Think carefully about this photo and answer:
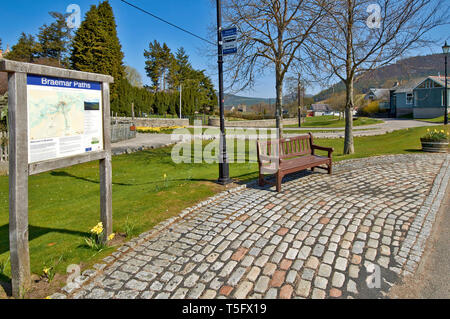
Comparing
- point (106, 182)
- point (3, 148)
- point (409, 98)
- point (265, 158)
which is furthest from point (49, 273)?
point (409, 98)

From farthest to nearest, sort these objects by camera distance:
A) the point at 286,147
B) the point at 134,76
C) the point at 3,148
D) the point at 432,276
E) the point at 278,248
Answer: the point at 134,76 < the point at 3,148 < the point at 286,147 < the point at 278,248 < the point at 432,276

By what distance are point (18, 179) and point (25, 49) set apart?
56571mm

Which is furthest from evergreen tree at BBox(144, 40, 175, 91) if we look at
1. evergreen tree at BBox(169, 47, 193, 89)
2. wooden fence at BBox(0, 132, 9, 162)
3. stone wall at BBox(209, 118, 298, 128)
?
wooden fence at BBox(0, 132, 9, 162)

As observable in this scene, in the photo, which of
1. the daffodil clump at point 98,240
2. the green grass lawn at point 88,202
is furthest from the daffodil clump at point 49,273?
the daffodil clump at point 98,240

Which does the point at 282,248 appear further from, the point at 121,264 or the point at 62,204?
the point at 62,204

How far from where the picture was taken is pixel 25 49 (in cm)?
4800

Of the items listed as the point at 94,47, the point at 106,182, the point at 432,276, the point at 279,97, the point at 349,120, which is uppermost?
the point at 94,47

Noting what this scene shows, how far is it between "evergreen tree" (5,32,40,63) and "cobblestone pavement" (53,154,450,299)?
51.7 m

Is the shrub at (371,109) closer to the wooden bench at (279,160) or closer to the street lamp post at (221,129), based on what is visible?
the wooden bench at (279,160)

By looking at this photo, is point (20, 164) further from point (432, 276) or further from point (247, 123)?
point (247, 123)

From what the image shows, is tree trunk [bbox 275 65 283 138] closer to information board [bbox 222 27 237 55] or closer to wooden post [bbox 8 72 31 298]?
information board [bbox 222 27 237 55]

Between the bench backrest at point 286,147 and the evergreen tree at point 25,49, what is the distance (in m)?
50.1
